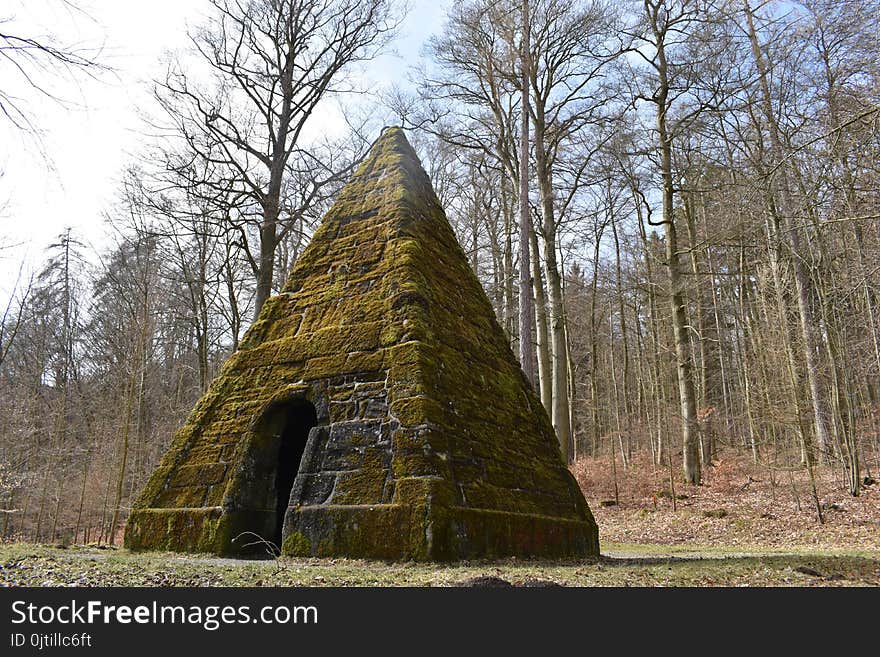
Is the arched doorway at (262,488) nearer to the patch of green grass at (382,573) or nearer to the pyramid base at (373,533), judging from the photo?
the pyramid base at (373,533)

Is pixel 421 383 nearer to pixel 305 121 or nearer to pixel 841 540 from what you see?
pixel 841 540

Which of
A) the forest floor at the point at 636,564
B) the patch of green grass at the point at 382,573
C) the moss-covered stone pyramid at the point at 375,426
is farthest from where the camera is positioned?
the moss-covered stone pyramid at the point at 375,426

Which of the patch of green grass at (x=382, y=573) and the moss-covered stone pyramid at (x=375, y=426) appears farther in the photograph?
the moss-covered stone pyramid at (x=375, y=426)

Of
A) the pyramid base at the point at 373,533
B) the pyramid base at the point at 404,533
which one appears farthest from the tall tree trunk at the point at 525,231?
the pyramid base at the point at 404,533

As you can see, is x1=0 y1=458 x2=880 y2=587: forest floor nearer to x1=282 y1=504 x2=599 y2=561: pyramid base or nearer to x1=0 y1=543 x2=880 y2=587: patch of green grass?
x1=0 y1=543 x2=880 y2=587: patch of green grass

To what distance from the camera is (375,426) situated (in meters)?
5.91

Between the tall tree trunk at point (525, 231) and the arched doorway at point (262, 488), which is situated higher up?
the tall tree trunk at point (525, 231)

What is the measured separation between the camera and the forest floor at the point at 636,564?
4105 millimetres

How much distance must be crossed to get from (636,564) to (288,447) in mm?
4060

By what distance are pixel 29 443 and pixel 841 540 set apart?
2017cm

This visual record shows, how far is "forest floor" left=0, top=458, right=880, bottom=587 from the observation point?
411 centimetres

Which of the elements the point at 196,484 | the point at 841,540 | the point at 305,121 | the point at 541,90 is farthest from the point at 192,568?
the point at 541,90

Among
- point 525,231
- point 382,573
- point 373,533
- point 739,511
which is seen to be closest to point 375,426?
point 373,533

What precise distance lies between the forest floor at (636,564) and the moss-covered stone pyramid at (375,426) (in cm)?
33
